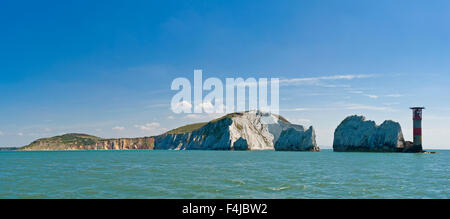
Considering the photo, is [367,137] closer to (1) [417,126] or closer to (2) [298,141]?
(1) [417,126]

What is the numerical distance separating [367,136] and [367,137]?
487 millimetres

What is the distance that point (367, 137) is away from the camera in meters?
141

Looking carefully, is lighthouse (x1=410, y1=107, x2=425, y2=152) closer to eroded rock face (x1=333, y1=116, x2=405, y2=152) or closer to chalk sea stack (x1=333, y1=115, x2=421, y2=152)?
chalk sea stack (x1=333, y1=115, x2=421, y2=152)

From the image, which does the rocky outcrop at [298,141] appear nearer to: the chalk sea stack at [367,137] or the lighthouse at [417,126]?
the chalk sea stack at [367,137]

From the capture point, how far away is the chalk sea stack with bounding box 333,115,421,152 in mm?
131125

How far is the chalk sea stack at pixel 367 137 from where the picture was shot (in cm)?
13112

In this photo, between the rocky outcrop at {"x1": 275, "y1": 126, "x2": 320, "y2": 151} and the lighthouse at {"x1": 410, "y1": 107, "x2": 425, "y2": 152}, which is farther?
the rocky outcrop at {"x1": 275, "y1": 126, "x2": 320, "y2": 151}

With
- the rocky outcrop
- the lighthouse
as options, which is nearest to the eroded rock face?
the lighthouse
